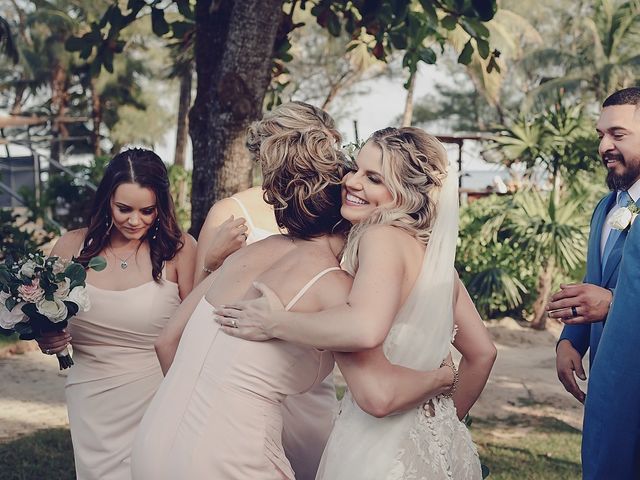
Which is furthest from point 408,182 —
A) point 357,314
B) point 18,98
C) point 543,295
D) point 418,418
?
→ point 18,98

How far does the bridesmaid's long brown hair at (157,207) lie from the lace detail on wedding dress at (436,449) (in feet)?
5.21

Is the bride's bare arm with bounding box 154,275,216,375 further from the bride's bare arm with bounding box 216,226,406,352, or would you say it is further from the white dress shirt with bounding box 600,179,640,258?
the white dress shirt with bounding box 600,179,640,258

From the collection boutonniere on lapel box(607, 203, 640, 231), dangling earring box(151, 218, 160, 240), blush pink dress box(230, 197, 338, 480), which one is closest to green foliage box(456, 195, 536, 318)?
Result: boutonniere on lapel box(607, 203, 640, 231)

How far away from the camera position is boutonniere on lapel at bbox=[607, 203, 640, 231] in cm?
349

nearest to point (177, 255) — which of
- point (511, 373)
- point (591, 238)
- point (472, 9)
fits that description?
point (591, 238)

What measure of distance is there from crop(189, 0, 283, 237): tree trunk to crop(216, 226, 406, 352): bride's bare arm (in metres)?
2.51

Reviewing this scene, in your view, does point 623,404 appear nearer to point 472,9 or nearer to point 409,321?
point 409,321

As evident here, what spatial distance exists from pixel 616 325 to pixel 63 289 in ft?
6.96

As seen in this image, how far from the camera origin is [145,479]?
2541mm

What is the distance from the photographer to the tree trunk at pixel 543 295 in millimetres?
12680

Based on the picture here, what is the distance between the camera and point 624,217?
3510 mm

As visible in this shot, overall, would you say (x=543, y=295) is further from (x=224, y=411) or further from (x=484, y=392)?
(x=224, y=411)

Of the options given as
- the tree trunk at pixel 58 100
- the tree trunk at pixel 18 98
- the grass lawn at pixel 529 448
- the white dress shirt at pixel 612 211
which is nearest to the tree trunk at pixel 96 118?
the tree trunk at pixel 58 100

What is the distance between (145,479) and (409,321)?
0.92 meters
